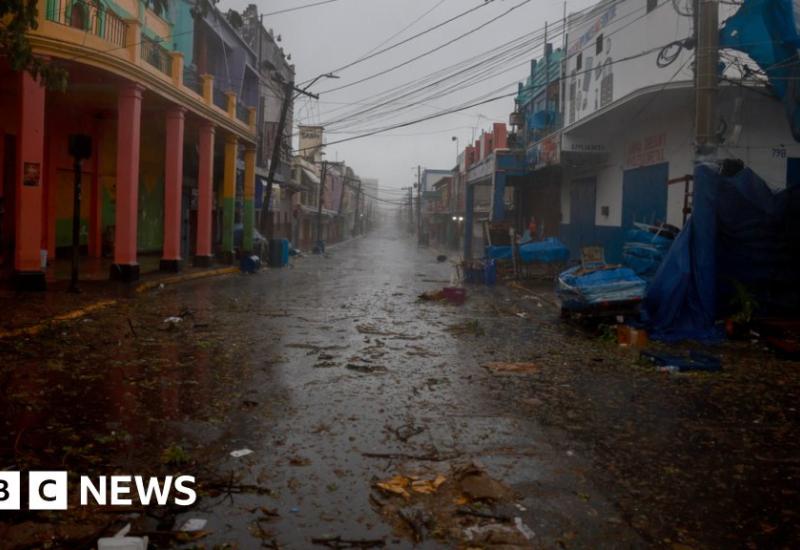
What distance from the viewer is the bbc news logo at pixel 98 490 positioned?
151 inches

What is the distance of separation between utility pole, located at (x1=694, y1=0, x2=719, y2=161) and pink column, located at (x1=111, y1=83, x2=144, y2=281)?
12.4 metres

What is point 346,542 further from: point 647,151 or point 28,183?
point 647,151

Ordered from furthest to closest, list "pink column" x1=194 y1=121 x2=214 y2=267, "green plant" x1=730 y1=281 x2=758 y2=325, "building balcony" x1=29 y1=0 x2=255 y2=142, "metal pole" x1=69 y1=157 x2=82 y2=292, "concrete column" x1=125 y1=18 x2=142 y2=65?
"pink column" x1=194 y1=121 x2=214 y2=267 → "concrete column" x1=125 y1=18 x2=142 y2=65 → "building balcony" x1=29 y1=0 x2=255 y2=142 → "metal pole" x1=69 y1=157 x2=82 y2=292 → "green plant" x1=730 y1=281 x2=758 y2=325

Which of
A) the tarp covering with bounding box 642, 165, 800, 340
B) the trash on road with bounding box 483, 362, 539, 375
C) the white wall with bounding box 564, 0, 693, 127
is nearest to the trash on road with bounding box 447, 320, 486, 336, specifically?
the trash on road with bounding box 483, 362, 539, 375

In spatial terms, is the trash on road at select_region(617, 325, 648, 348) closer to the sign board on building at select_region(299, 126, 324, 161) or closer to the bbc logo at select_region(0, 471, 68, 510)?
the bbc logo at select_region(0, 471, 68, 510)

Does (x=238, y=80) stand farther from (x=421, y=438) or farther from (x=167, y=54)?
(x=421, y=438)

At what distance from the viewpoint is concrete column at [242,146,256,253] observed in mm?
27516

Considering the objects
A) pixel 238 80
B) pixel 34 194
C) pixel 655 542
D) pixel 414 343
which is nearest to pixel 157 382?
pixel 414 343

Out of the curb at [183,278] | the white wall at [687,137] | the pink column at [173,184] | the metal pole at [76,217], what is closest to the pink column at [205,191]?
the curb at [183,278]

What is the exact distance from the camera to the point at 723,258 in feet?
37.0

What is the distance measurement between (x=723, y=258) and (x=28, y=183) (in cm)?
1328

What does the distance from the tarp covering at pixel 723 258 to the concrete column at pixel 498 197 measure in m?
15.2

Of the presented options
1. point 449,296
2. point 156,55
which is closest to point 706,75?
point 449,296

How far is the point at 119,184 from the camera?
1552cm
